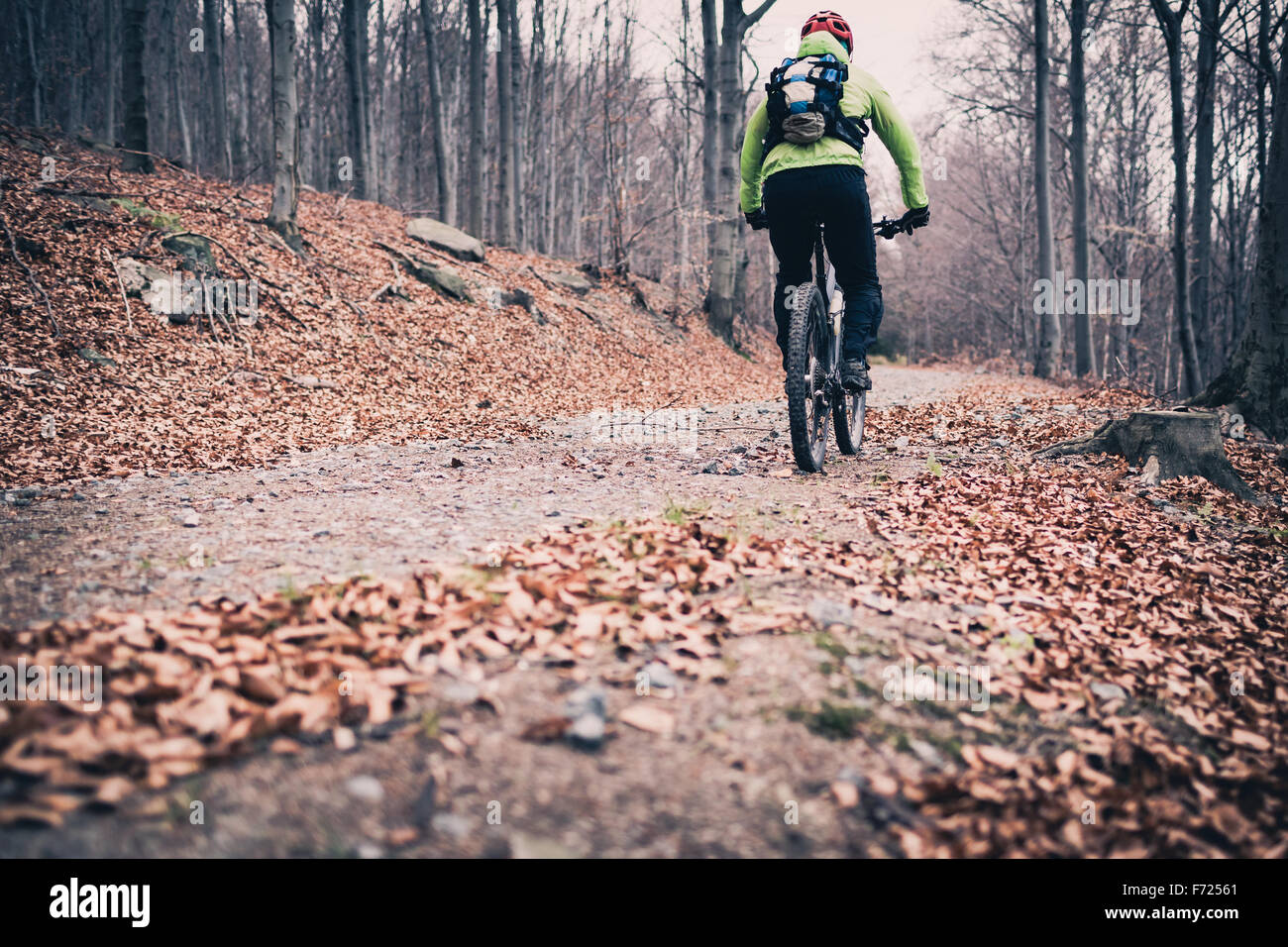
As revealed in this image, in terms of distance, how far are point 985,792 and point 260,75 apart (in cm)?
4817

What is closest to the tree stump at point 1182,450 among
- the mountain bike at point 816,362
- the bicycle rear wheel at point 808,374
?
the mountain bike at point 816,362

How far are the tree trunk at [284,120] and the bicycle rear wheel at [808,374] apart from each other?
949 cm

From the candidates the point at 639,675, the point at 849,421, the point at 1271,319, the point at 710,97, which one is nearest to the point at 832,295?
the point at 849,421

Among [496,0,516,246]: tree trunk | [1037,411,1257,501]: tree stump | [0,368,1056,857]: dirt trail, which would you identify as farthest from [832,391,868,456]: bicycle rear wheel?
[496,0,516,246]: tree trunk

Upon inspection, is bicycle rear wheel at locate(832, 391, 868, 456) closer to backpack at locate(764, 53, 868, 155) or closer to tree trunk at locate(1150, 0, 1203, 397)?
backpack at locate(764, 53, 868, 155)

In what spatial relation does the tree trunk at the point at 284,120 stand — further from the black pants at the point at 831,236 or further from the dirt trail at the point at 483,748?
the black pants at the point at 831,236

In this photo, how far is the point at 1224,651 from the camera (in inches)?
129

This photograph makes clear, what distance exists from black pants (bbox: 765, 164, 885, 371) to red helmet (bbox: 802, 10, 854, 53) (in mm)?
881

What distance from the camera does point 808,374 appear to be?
489 centimetres

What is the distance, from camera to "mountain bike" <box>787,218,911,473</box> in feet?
15.5

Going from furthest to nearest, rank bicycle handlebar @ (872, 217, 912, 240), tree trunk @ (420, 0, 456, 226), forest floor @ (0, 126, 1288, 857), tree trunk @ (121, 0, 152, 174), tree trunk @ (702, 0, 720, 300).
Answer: tree trunk @ (420, 0, 456, 226) → tree trunk @ (702, 0, 720, 300) → tree trunk @ (121, 0, 152, 174) → bicycle handlebar @ (872, 217, 912, 240) → forest floor @ (0, 126, 1288, 857)

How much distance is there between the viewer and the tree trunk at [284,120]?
10.9 meters

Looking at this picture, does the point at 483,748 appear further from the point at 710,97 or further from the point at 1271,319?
the point at 710,97
